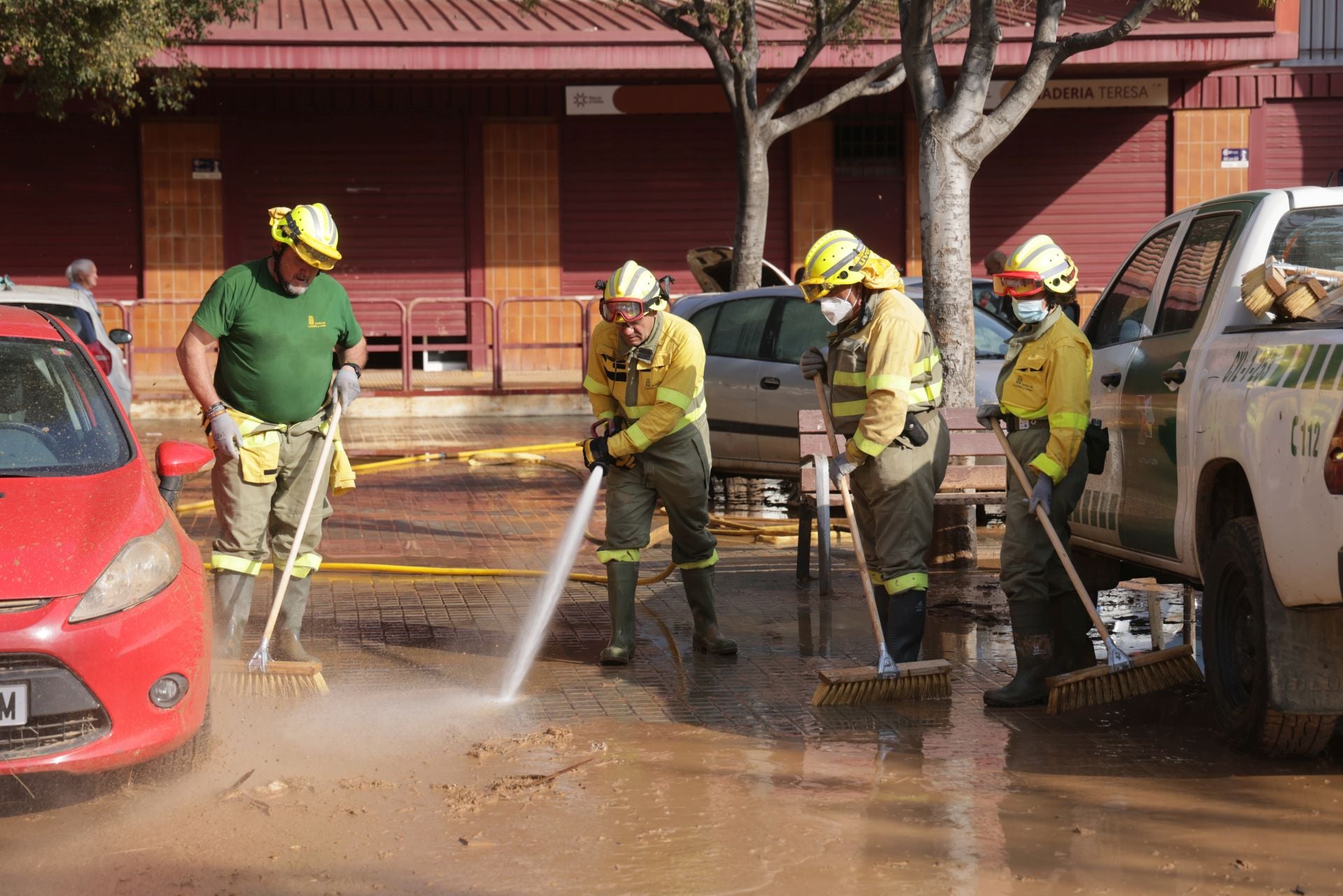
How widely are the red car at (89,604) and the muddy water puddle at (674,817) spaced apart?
329 millimetres

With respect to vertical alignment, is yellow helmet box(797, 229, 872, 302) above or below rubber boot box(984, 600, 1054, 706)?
above

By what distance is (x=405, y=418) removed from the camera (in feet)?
62.4

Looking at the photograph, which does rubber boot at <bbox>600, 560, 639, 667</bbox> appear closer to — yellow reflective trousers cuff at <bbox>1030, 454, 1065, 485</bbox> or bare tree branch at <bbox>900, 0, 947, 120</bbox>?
yellow reflective trousers cuff at <bbox>1030, 454, 1065, 485</bbox>

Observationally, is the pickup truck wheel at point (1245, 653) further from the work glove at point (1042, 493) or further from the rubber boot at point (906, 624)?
the rubber boot at point (906, 624)

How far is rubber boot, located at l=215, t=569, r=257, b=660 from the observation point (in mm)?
6871

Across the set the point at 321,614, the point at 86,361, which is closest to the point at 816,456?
the point at 321,614

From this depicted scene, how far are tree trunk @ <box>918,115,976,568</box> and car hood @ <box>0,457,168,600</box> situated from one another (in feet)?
17.7

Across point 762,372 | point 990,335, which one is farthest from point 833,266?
point 990,335

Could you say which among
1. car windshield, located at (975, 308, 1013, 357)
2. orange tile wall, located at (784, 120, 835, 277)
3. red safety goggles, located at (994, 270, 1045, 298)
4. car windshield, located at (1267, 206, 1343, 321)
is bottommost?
car windshield, located at (975, 308, 1013, 357)

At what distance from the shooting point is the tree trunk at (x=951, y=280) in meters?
9.84

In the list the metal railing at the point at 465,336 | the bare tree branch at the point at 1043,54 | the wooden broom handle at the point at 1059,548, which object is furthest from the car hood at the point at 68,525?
the metal railing at the point at 465,336

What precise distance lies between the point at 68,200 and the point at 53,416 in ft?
57.2

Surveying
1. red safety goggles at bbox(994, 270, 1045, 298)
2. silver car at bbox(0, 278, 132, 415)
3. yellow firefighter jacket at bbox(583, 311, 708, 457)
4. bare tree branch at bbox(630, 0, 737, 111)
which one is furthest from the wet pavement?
bare tree branch at bbox(630, 0, 737, 111)

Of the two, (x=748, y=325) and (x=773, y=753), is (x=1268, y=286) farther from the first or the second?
(x=748, y=325)
